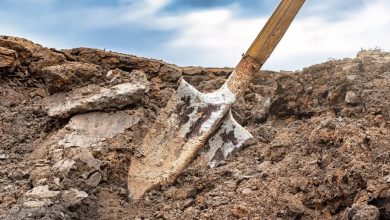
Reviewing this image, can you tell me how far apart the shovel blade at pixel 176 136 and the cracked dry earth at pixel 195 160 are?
0.12 meters

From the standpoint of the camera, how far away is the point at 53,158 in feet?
18.2

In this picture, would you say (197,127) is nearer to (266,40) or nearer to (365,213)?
(266,40)

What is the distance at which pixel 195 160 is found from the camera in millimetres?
5488

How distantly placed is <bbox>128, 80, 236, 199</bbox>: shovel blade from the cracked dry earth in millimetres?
123

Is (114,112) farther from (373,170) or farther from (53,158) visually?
(373,170)

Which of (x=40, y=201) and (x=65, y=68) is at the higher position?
(x=65, y=68)

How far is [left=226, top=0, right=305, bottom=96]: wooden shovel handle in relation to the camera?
6.31m

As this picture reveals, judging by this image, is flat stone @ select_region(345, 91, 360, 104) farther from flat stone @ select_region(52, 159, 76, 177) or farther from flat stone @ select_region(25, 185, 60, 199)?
flat stone @ select_region(25, 185, 60, 199)

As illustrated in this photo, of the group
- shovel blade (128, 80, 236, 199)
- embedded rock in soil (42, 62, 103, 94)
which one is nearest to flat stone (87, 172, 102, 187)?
shovel blade (128, 80, 236, 199)

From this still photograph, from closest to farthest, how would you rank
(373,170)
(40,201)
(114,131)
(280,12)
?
(373,170), (40,201), (114,131), (280,12)

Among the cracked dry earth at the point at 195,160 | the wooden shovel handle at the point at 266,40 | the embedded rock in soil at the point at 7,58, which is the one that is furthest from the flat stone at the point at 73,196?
the embedded rock in soil at the point at 7,58

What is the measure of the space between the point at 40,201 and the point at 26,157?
134 cm

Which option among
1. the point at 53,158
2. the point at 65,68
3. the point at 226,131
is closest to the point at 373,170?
the point at 226,131

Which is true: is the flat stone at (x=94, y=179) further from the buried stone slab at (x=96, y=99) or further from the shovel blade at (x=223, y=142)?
the buried stone slab at (x=96, y=99)
